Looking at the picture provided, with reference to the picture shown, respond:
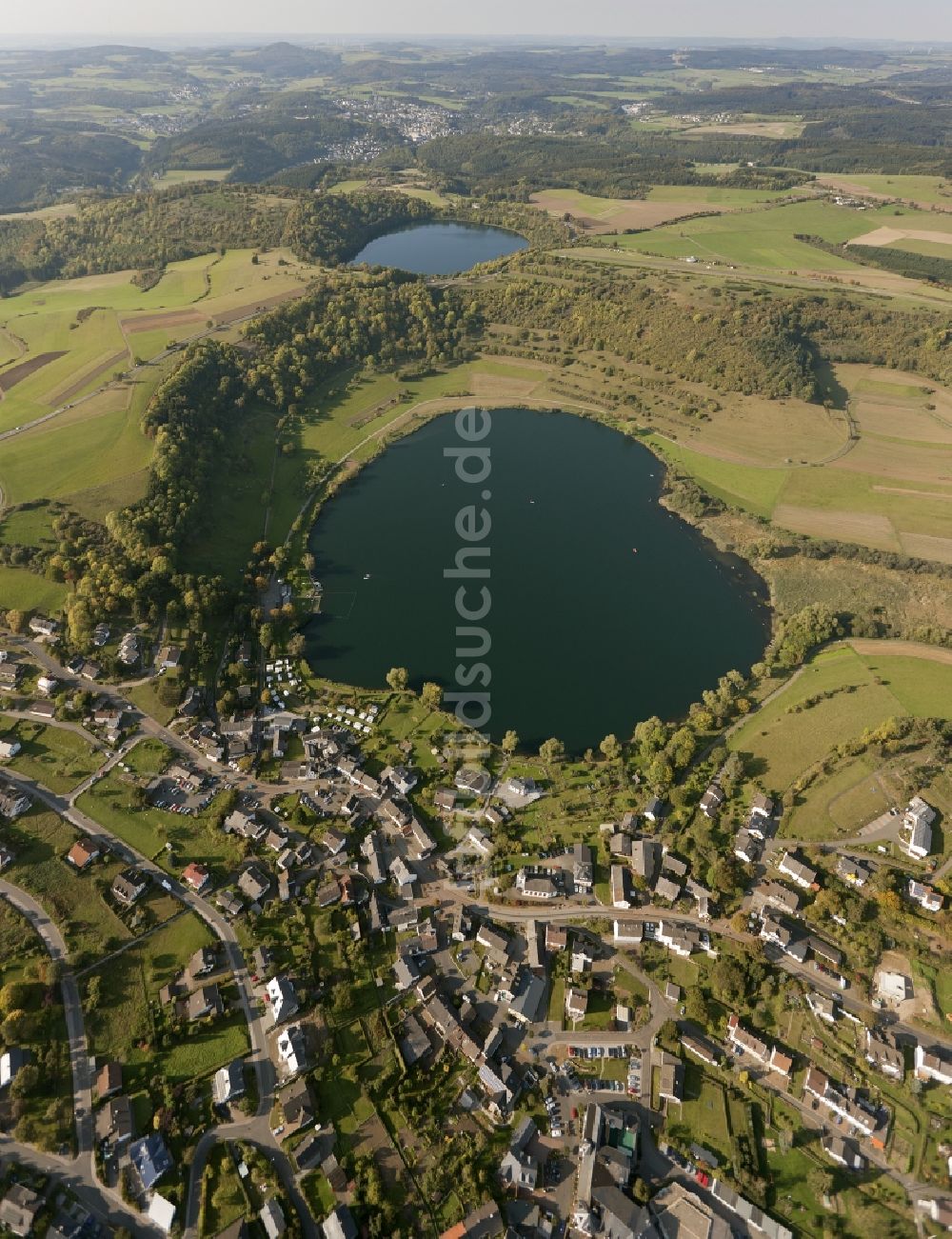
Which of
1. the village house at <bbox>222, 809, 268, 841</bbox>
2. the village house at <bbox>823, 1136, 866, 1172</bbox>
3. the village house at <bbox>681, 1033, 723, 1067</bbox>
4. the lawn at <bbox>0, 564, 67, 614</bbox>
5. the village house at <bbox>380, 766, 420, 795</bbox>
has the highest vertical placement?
the lawn at <bbox>0, 564, 67, 614</bbox>

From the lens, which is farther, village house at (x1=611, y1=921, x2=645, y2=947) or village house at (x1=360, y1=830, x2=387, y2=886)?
village house at (x1=360, y1=830, x2=387, y2=886)

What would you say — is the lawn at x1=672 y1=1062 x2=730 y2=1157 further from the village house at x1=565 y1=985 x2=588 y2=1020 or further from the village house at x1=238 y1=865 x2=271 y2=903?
the village house at x1=238 y1=865 x2=271 y2=903

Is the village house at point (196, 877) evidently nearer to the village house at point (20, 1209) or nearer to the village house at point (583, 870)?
the village house at point (20, 1209)

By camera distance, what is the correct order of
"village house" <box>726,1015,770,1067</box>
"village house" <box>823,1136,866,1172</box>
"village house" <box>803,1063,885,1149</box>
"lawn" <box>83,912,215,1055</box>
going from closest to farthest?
"village house" <box>823,1136,866,1172</box> < "village house" <box>803,1063,885,1149</box> < "village house" <box>726,1015,770,1067</box> < "lawn" <box>83,912,215,1055</box>

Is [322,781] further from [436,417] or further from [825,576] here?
[436,417]

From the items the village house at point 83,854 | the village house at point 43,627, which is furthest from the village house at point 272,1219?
the village house at point 43,627

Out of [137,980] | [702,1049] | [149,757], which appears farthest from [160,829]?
[702,1049]

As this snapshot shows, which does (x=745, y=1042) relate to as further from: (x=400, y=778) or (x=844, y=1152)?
(x=400, y=778)

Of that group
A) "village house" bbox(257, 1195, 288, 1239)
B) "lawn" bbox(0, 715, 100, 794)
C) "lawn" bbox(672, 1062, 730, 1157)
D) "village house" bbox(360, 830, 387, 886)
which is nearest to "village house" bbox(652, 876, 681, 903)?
"lawn" bbox(672, 1062, 730, 1157)
